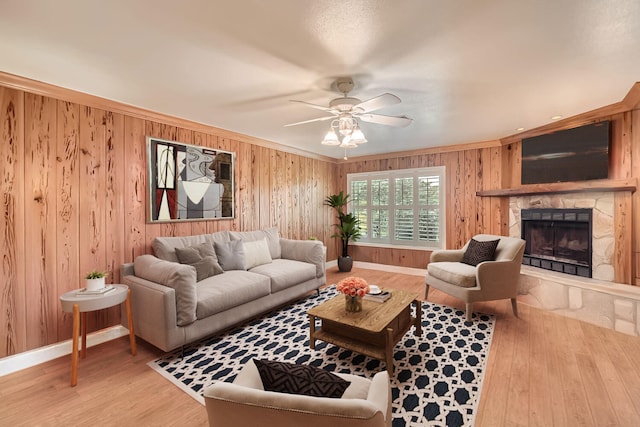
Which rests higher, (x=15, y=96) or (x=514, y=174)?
(x=15, y=96)

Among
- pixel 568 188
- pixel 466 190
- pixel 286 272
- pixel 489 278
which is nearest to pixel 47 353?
pixel 286 272

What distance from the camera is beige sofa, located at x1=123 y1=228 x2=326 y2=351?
7.79 feet

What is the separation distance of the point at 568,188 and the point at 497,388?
2.83 meters

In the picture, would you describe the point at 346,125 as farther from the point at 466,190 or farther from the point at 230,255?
the point at 466,190

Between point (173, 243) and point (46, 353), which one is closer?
point (46, 353)

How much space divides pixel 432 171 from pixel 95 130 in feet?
16.1

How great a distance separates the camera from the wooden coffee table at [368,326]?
2.14m

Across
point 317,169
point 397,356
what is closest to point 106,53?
point 397,356

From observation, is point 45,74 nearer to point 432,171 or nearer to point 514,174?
point 432,171

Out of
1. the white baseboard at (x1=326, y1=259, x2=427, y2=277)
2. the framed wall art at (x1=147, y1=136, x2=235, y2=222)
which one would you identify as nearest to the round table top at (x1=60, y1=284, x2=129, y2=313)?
the framed wall art at (x1=147, y1=136, x2=235, y2=222)

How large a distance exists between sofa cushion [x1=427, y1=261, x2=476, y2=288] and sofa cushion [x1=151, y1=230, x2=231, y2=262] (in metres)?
2.80

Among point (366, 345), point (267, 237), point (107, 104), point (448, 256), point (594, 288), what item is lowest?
point (366, 345)

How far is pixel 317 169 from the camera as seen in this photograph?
5.70 metres

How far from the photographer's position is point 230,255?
11.2 feet
